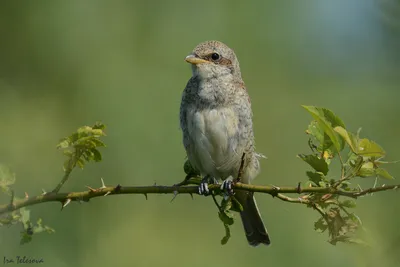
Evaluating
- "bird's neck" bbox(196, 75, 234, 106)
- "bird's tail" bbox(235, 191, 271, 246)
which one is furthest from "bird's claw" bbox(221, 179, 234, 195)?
"bird's tail" bbox(235, 191, 271, 246)

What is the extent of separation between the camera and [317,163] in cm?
355

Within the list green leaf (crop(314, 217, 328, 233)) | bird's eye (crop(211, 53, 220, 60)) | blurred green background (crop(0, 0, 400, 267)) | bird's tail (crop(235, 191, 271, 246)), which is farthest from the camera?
blurred green background (crop(0, 0, 400, 267))

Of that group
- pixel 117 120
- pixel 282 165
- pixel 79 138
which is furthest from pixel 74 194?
pixel 282 165

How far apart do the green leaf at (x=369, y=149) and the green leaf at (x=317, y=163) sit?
0.89ft

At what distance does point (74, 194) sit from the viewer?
361cm

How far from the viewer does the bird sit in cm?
535

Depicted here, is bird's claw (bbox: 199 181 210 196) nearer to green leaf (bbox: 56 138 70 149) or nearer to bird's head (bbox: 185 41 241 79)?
green leaf (bbox: 56 138 70 149)

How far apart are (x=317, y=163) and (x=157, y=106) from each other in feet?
20.8

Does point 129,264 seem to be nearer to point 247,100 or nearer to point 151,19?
point 247,100

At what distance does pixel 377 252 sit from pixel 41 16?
9.62 meters

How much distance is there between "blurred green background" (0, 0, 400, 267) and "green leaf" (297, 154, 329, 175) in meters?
0.66

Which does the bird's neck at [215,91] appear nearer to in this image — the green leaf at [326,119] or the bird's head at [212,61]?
the bird's head at [212,61]

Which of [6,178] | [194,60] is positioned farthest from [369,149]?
[194,60]

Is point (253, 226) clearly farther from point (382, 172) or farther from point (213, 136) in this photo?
point (382, 172)
